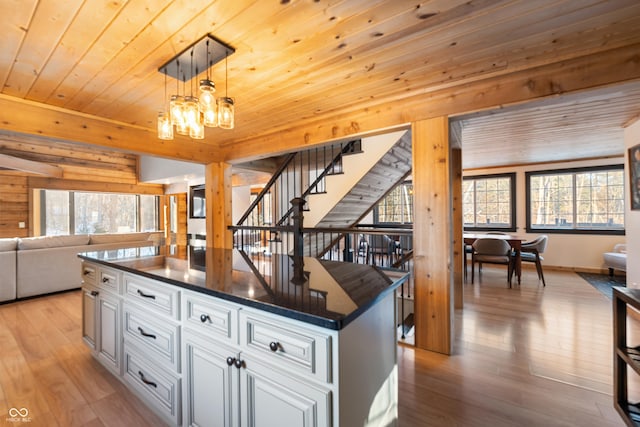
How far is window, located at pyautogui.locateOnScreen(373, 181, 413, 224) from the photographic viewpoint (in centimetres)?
800

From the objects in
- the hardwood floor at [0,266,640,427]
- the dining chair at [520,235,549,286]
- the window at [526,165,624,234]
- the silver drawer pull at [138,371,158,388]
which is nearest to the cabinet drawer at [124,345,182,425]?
the silver drawer pull at [138,371,158,388]

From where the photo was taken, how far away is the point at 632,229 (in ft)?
10.9

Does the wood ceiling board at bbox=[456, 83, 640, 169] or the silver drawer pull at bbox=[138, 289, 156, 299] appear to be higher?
the wood ceiling board at bbox=[456, 83, 640, 169]

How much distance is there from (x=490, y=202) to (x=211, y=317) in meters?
7.28

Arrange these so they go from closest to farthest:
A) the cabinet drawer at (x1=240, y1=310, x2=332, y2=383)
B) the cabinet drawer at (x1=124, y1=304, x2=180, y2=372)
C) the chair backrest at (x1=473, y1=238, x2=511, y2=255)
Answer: the cabinet drawer at (x1=240, y1=310, x2=332, y2=383), the cabinet drawer at (x1=124, y1=304, x2=180, y2=372), the chair backrest at (x1=473, y1=238, x2=511, y2=255)

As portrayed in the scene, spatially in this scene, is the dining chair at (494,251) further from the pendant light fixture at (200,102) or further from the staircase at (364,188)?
the pendant light fixture at (200,102)

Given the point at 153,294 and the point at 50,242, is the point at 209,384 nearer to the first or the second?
the point at 153,294

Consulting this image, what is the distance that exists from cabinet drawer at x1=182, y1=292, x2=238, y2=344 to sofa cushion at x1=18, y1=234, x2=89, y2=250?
4.15 metres

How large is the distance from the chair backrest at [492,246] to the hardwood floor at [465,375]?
4.15 feet

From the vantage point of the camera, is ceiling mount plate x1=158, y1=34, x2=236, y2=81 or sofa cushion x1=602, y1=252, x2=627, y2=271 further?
sofa cushion x1=602, y1=252, x2=627, y2=271

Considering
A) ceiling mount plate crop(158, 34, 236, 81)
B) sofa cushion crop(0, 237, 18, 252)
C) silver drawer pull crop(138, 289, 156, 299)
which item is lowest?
silver drawer pull crop(138, 289, 156, 299)

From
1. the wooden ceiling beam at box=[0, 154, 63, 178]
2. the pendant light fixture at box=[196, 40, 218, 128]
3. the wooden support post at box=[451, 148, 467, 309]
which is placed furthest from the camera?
the wooden ceiling beam at box=[0, 154, 63, 178]

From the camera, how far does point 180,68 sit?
2.02 meters

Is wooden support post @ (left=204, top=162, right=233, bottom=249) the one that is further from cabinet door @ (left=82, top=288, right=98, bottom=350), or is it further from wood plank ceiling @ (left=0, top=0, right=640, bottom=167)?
cabinet door @ (left=82, top=288, right=98, bottom=350)
